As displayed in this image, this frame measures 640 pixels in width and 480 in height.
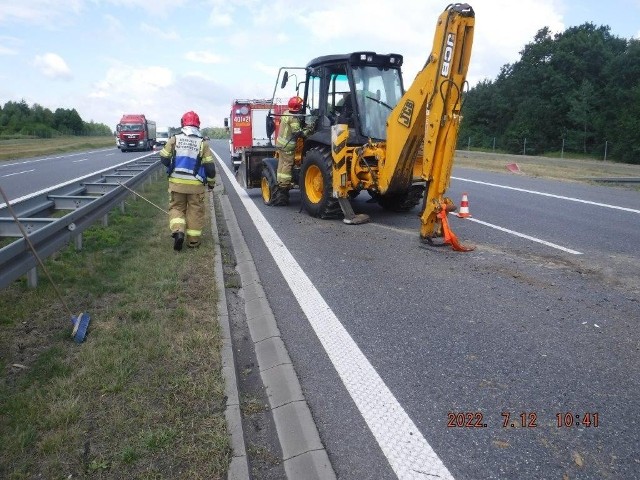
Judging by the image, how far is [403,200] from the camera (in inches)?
394

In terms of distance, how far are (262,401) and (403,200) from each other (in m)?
7.04

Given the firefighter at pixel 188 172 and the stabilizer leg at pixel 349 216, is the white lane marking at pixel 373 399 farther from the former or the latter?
the stabilizer leg at pixel 349 216

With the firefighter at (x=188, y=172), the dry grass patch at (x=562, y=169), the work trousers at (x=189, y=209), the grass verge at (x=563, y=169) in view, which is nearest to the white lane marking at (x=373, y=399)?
the work trousers at (x=189, y=209)

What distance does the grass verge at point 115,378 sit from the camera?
276 centimetres

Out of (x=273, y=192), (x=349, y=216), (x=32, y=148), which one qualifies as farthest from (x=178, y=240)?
(x=32, y=148)

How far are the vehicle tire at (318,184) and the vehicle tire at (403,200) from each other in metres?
1.07

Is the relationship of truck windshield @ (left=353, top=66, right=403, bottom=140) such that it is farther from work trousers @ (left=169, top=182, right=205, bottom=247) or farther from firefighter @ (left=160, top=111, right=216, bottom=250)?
work trousers @ (left=169, top=182, right=205, bottom=247)

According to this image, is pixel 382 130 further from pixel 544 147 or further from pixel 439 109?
pixel 544 147

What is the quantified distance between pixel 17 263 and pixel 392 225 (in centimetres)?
588

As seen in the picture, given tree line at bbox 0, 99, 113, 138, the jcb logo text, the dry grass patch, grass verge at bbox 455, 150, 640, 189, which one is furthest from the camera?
tree line at bbox 0, 99, 113, 138

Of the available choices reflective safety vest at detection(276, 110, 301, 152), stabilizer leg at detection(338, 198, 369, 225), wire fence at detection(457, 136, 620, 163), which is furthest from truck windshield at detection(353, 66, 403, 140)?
wire fence at detection(457, 136, 620, 163)

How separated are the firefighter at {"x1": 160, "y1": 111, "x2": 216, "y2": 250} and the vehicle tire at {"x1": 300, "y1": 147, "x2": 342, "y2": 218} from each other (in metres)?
2.37

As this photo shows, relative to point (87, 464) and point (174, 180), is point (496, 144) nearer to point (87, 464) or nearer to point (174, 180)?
point (174, 180)

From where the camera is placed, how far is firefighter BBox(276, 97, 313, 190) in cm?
1050
